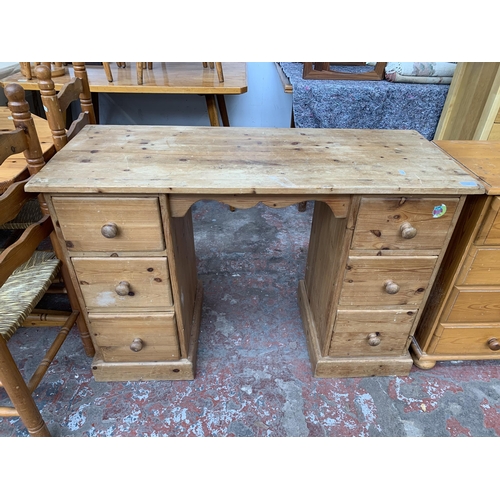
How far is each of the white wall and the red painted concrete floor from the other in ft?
6.27

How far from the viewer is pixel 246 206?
1.18 m

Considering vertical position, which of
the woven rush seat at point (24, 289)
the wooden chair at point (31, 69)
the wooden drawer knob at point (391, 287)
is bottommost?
the woven rush seat at point (24, 289)

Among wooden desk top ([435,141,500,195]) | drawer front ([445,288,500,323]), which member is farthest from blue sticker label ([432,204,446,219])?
drawer front ([445,288,500,323])

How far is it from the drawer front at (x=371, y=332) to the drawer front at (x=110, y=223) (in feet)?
2.64

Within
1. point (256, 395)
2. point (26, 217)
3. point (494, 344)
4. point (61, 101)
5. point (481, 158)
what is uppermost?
point (61, 101)

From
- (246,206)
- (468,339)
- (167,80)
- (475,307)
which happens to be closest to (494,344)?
(468,339)

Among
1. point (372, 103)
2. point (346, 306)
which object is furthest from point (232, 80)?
point (346, 306)

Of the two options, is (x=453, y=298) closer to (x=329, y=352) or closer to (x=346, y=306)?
(x=346, y=306)

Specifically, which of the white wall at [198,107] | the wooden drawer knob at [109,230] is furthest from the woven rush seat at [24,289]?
the white wall at [198,107]

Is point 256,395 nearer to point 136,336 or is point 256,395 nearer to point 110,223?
point 136,336

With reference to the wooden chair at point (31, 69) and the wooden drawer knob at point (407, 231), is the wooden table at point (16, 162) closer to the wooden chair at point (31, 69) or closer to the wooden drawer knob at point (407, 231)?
the wooden chair at point (31, 69)

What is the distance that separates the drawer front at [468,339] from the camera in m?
1.56

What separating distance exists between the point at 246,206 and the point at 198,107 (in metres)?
2.31

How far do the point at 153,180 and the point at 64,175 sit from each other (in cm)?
28
